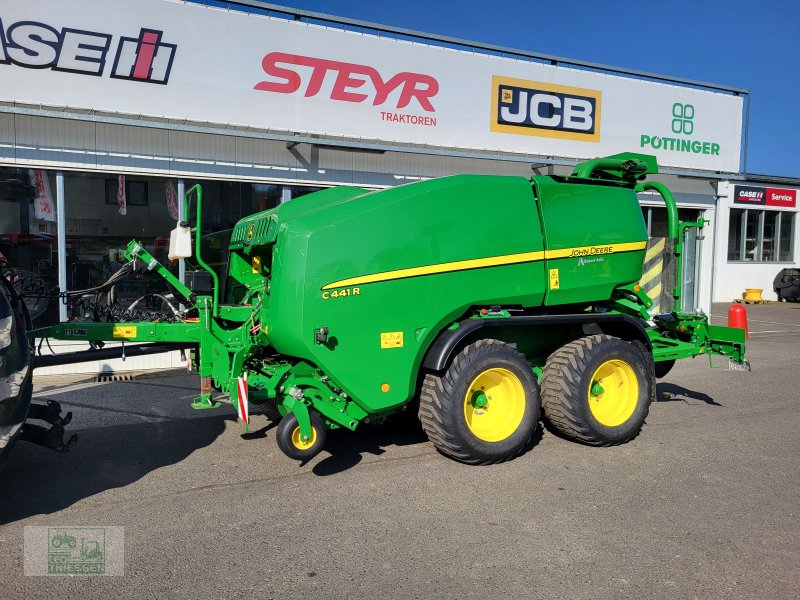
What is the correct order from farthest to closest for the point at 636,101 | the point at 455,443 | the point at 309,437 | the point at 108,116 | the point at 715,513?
the point at 636,101, the point at 108,116, the point at 455,443, the point at 309,437, the point at 715,513

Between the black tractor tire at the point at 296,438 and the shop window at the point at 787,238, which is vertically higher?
the shop window at the point at 787,238

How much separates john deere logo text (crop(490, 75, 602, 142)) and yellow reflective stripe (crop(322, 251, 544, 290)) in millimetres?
5989

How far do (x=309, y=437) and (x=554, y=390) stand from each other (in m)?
2.12

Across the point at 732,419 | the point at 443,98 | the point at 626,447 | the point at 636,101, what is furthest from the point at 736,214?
the point at 626,447

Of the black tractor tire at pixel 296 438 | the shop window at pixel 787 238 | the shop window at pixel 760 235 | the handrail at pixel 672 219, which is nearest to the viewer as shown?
the black tractor tire at pixel 296 438

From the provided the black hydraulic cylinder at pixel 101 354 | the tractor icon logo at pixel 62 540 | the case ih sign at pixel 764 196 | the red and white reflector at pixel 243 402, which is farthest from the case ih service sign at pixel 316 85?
the case ih sign at pixel 764 196

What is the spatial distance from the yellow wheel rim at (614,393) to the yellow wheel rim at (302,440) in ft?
8.13

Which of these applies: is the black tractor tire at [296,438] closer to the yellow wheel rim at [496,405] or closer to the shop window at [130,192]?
the yellow wheel rim at [496,405]

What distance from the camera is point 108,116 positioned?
7984 mm

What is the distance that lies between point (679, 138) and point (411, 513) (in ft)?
34.6

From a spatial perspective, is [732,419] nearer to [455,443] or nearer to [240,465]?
[455,443]

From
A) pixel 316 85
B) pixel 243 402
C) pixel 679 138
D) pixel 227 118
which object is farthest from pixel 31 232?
pixel 679 138

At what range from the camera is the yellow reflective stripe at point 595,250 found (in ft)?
16.6

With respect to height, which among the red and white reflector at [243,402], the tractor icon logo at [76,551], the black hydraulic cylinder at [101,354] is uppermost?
the black hydraulic cylinder at [101,354]
